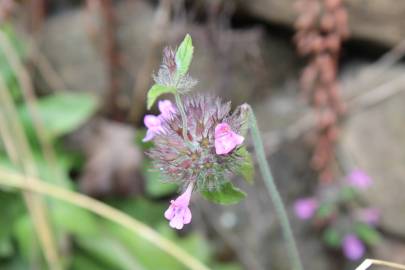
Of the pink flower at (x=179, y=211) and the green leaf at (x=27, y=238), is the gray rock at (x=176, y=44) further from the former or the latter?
the pink flower at (x=179, y=211)

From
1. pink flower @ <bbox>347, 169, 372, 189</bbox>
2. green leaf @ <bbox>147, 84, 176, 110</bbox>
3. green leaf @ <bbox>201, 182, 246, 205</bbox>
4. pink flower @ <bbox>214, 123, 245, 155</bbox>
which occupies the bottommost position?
pink flower @ <bbox>214, 123, 245, 155</bbox>

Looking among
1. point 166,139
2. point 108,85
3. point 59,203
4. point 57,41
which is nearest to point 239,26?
point 108,85

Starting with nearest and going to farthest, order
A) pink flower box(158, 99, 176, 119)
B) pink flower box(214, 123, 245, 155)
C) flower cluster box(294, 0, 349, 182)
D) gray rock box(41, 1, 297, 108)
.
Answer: pink flower box(214, 123, 245, 155), pink flower box(158, 99, 176, 119), flower cluster box(294, 0, 349, 182), gray rock box(41, 1, 297, 108)

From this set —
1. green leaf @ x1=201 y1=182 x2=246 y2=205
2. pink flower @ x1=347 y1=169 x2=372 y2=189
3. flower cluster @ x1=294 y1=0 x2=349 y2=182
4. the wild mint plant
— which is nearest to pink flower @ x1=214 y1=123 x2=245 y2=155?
the wild mint plant

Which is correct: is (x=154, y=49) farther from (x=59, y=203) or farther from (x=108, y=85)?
(x=59, y=203)

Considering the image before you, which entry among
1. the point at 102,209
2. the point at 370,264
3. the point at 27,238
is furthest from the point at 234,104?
the point at 370,264

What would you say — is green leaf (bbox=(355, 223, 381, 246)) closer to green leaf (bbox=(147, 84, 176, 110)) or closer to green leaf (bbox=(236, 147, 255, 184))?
green leaf (bbox=(236, 147, 255, 184))

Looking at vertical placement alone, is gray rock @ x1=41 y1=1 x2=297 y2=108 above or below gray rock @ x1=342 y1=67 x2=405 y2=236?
above
